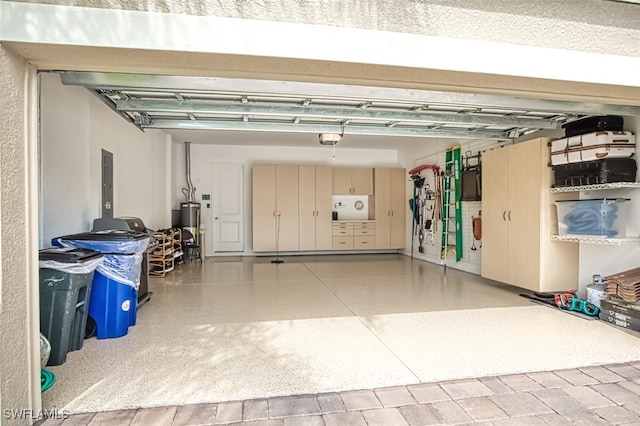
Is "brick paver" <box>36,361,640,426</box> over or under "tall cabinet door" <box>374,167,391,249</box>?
under

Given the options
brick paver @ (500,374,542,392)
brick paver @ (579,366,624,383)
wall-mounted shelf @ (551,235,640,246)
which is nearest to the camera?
brick paver @ (500,374,542,392)

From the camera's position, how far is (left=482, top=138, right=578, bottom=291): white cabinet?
163 inches

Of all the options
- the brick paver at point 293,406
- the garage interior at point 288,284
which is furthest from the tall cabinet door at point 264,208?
the brick paver at point 293,406

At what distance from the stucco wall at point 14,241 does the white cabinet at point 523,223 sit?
4843 mm

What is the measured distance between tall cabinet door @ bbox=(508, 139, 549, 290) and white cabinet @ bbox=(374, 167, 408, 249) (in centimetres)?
386

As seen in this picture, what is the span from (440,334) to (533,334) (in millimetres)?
853

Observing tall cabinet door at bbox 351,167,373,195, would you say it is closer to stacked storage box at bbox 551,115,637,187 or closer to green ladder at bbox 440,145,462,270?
green ladder at bbox 440,145,462,270

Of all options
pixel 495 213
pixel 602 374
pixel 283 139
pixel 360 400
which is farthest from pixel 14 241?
pixel 283 139

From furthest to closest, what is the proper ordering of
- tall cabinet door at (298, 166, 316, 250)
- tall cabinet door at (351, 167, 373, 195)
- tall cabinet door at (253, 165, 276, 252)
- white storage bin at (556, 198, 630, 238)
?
1. tall cabinet door at (351, 167, 373, 195)
2. tall cabinet door at (298, 166, 316, 250)
3. tall cabinet door at (253, 165, 276, 252)
4. white storage bin at (556, 198, 630, 238)

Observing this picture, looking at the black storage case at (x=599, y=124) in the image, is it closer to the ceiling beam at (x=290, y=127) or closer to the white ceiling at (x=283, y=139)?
the ceiling beam at (x=290, y=127)

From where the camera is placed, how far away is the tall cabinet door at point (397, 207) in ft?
27.7

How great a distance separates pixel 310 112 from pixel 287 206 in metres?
4.38

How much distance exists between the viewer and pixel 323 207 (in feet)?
26.8
